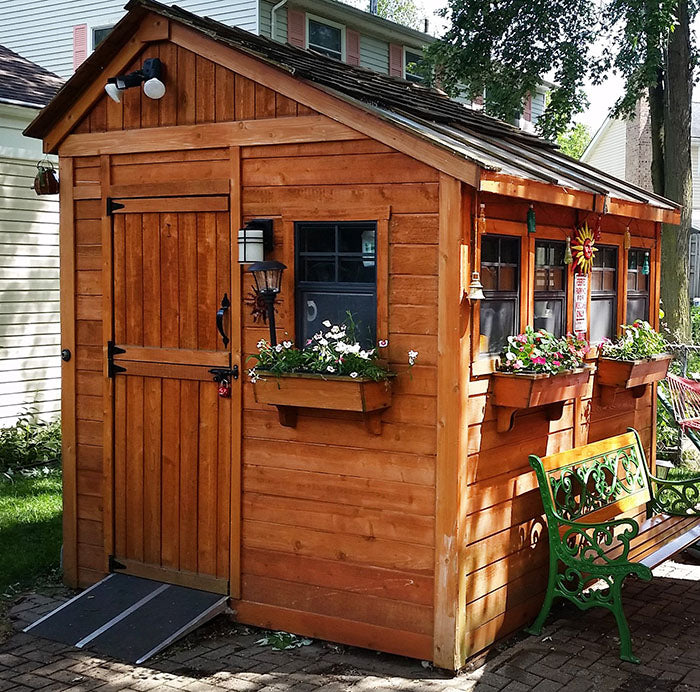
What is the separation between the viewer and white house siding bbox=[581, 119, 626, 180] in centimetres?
3105

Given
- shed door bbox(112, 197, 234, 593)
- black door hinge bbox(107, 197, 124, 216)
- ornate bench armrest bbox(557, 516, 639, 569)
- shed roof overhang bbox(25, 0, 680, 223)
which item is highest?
shed roof overhang bbox(25, 0, 680, 223)

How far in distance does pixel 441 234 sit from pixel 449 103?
273 centimetres

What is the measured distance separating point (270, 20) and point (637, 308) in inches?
432

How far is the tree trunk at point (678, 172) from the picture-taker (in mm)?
11500

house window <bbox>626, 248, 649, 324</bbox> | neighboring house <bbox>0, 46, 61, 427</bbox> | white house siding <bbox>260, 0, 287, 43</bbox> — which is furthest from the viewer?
white house siding <bbox>260, 0, 287, 43</bbox>

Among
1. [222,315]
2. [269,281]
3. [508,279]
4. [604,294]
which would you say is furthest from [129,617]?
[604,294]

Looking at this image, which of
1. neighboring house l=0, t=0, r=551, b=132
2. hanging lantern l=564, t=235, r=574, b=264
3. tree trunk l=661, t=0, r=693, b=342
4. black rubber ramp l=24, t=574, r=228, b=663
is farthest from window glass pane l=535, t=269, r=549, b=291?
neighboring house l=0, t=0, r=551, b=132

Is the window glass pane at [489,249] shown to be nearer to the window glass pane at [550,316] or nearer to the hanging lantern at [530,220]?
the hanging lantern at [530,220]

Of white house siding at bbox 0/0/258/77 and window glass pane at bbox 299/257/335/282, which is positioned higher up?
white house siding at bbox 0/0/258/77

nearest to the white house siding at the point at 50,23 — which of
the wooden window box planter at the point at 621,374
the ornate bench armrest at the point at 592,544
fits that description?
the wooden window box planter at the point at 621,374

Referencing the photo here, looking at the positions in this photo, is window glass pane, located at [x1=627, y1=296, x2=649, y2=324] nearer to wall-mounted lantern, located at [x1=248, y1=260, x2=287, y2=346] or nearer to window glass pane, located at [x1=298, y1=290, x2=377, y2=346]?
window glass pane, located at [x1=298, y1=290, x2=377, y2=346]

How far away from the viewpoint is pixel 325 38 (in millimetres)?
17578

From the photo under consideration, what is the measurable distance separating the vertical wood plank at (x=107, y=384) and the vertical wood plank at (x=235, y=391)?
0.93 m

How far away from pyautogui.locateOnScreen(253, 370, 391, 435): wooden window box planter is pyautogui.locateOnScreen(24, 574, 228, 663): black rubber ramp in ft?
4.24
